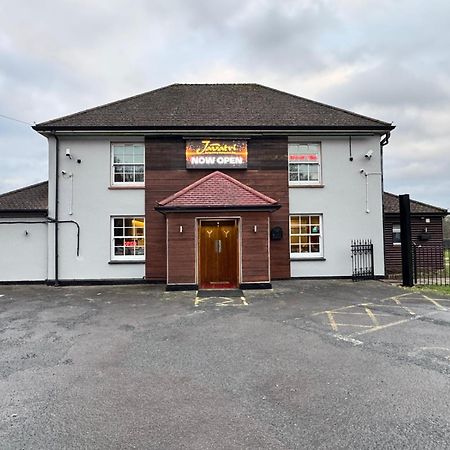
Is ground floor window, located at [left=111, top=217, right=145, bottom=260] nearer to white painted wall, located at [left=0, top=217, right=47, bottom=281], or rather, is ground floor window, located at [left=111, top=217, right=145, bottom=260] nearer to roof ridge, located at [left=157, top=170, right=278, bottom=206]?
roof ridge, located at [left=157, top=170, right=278, bottom=206]

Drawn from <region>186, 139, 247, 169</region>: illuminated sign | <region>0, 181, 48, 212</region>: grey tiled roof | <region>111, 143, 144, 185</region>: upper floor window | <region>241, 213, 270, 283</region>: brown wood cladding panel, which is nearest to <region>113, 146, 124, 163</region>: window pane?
<region>111, 143, 144, 185</region>: upper floor window

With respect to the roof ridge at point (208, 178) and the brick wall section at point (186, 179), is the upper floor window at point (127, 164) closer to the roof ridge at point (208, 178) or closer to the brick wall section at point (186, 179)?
the brick wall section at point (186, 179)

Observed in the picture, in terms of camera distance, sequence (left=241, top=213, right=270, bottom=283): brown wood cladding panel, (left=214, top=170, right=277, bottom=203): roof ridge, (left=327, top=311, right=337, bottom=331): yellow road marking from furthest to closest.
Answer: (left=214, top=170, right=277, bottom=203): roof ridge, (left=241, top=213, right=270, bottom=283): brown wood cladding panel, (left=327, top=311, right=337, bottom=331): yellow road marking

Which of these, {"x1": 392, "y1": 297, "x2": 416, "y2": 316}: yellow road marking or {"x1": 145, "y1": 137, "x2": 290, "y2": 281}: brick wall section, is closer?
{"x1": 392, "y1": 297, "x2": 416, "y2": 316}: yellow road marking

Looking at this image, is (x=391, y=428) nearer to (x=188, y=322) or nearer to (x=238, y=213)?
(x=188, y=322)

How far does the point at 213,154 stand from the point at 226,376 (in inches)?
394

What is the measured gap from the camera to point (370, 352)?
5.23 metres

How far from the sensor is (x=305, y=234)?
13.4 metres

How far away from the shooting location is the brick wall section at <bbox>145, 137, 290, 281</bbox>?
41.7 ft

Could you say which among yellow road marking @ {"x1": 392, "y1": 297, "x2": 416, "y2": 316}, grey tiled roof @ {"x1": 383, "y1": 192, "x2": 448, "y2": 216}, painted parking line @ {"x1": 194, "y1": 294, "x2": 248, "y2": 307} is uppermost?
grey tiled roof @ {"x1": 383, "y1": 192, "x2": 448, "y2": 216}

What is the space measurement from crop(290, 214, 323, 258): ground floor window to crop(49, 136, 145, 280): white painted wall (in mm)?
6391

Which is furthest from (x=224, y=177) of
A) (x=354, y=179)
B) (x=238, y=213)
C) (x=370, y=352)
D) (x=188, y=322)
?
(x=370, y=352)

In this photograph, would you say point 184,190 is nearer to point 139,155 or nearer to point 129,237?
point 139,155

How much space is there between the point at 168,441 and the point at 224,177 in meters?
10.0
